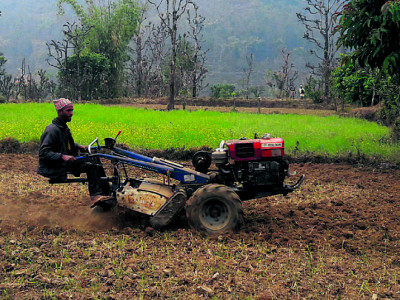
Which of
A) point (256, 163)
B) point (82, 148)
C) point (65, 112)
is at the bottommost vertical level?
point (256, 163)

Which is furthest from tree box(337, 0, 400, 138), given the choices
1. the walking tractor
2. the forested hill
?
the forested hill

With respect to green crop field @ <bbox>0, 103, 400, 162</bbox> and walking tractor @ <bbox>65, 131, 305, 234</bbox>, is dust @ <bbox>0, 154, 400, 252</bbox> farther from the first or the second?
green crop field @ <bbox>0, 103, 400, 162</bbox>

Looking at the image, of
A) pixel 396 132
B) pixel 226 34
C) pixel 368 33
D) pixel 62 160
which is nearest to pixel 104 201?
pixel 62 160

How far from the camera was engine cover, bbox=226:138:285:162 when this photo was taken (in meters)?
6.22

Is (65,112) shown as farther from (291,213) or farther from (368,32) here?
(368,32)

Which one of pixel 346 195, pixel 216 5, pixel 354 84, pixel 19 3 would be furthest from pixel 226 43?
pixel 346 195

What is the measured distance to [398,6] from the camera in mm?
8211

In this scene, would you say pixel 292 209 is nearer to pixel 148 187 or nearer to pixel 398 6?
pixel 148 187

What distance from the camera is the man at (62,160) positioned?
239 inches

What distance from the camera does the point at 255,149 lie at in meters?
6.24

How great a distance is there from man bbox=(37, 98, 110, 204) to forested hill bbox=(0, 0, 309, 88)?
308ft

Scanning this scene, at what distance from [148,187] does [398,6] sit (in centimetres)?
549

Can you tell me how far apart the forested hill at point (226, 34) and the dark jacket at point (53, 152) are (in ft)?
309

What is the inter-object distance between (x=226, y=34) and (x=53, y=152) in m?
131
